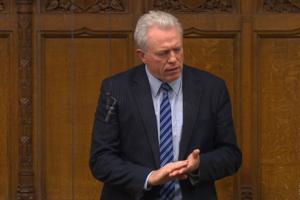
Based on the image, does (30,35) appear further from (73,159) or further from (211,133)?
(211,133)

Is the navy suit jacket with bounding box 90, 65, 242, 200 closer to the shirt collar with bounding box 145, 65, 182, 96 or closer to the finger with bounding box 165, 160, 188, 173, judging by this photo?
the shirt collar with bounding box 145, 65, 182, 96

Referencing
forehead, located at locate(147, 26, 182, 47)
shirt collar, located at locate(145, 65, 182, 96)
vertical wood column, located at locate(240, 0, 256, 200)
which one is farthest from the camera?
vertical wood column, located at locate(240, 0, 256, 200)

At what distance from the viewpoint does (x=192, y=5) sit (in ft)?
19.9

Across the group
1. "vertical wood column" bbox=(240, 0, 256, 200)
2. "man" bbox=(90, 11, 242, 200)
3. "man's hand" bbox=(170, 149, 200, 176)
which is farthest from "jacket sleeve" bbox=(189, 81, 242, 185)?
"vertical wood column" bbox=(240, 0, 256, 200)

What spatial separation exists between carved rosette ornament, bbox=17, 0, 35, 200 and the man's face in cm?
192

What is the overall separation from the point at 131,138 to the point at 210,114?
1.23 ft

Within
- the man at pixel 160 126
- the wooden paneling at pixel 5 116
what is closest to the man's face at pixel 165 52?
the man at pixel 160 126

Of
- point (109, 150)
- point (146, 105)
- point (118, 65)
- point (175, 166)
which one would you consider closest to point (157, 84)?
point (146, 105)

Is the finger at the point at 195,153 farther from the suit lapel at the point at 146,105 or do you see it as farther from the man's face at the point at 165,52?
the man's face at the point at 165,52

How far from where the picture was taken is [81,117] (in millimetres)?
6121

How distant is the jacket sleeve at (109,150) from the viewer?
13.9ft

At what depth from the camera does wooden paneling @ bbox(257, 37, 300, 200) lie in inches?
239

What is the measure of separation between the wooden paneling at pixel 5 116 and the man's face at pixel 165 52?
78.5 inches

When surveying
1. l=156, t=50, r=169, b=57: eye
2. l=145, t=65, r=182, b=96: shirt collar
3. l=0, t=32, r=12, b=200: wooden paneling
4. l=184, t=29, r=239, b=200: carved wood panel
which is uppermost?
l=156, t=50, r=169, b=57: eye
